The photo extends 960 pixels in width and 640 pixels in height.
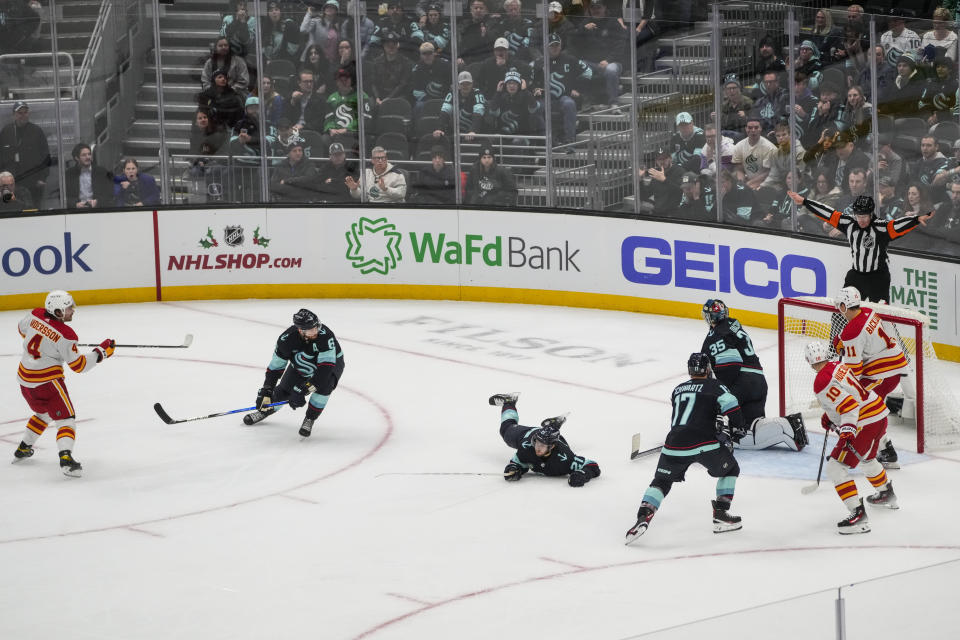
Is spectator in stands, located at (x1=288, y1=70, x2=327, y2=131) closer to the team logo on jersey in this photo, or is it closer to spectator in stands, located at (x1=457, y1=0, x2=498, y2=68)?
the team logo on jersey

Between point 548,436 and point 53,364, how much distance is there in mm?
3228

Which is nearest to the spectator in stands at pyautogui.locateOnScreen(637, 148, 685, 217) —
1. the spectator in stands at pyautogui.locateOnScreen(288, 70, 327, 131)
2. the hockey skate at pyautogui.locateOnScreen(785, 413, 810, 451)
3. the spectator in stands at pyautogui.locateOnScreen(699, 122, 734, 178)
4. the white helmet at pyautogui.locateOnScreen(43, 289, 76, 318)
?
the spectator in stands at pyautogui.locateOnScreen(699, 122, 734, 178)

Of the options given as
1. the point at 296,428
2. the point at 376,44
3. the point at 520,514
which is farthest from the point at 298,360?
the point at 376,44

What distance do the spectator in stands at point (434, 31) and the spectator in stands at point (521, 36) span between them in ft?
2.01

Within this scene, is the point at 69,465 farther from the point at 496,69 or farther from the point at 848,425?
the point at 496,69

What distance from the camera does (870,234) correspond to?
1147 cm

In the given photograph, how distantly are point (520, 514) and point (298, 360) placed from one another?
7.84 feet

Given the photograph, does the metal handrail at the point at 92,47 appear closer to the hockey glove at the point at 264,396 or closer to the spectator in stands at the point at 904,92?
the hockey glove at the point at 264,396

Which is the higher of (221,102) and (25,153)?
(221,102)

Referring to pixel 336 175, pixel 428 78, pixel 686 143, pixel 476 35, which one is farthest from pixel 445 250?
pixel 686 143

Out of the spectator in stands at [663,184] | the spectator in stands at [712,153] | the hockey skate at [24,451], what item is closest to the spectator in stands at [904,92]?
the spectator in stands at [712,153]

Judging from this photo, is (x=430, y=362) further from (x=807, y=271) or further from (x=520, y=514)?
(x=520, y=514)

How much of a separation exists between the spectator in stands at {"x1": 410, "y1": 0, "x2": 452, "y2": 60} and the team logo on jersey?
1.87 meters

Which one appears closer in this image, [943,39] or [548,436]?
[548,436]
